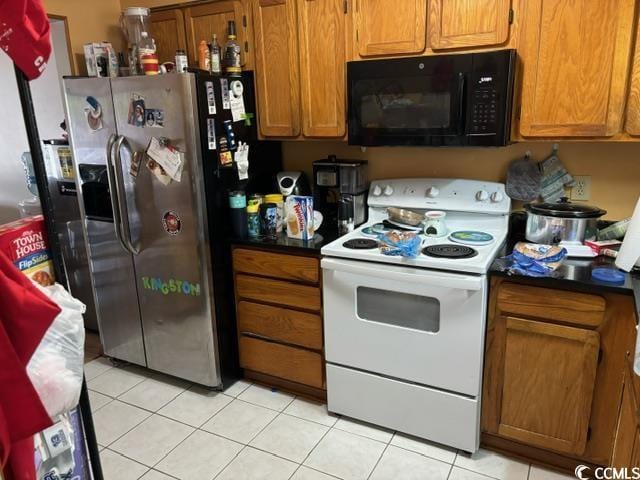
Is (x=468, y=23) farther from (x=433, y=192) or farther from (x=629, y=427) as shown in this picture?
(x=629, y=427)

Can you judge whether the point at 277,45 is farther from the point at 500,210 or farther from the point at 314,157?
the point at 500,210

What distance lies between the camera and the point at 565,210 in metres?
2.04

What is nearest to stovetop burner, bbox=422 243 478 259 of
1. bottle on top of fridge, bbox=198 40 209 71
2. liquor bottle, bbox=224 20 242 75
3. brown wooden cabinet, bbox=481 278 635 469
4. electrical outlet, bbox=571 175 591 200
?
brown wooden cabinet, bbox=481 278 635 469

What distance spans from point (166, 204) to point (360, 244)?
0.99 m

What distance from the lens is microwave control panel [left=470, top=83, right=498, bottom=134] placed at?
1.91 meters

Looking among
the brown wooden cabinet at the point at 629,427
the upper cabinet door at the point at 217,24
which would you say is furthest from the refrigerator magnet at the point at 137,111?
the brown wooden cabinet at the point at 629,427

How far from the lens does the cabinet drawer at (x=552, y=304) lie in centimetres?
172

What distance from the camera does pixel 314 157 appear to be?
9.30 feet

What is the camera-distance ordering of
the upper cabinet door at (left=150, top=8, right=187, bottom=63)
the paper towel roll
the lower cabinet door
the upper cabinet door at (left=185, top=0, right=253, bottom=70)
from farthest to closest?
the upper cabinet door at (left=150, top=8, right=187, bottom=63)
the upper cabinet door at (left=185, top=0, right=253, bottom=70)
the lower cabinet door
the paper towel roll

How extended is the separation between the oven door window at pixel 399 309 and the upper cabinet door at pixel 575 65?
0.84m

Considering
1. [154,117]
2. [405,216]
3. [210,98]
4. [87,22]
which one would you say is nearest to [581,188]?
[405,216]

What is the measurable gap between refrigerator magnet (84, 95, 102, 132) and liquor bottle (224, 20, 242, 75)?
0.68m

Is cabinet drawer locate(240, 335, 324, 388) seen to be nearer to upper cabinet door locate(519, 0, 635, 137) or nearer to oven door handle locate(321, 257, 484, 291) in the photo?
oven door handle locate(321, 257, 484, 291)

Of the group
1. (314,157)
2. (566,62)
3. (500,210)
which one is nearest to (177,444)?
(314,157)
